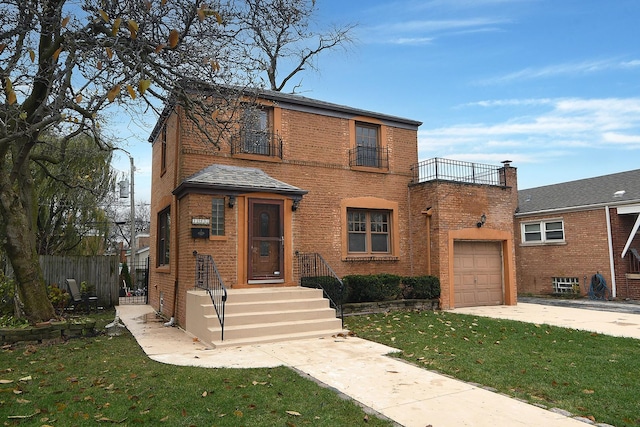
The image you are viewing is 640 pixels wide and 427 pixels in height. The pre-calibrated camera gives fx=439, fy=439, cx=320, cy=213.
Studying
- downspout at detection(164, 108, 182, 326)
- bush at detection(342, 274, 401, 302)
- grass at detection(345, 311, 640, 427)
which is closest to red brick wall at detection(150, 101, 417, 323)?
downspout at detection(164, 108, 182, 326)

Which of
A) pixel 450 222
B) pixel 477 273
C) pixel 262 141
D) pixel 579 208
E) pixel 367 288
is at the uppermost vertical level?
pixel 262 141

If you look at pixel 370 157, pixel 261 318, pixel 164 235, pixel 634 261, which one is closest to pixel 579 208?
pixel 634 261

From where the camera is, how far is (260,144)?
12484 millimetres

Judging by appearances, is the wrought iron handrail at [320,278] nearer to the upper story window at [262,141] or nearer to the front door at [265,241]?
the front door at [265,241]

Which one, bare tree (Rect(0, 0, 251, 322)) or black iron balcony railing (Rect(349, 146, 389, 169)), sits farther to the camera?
black iron balcony railing (Rect(349, 146, 389, 169))

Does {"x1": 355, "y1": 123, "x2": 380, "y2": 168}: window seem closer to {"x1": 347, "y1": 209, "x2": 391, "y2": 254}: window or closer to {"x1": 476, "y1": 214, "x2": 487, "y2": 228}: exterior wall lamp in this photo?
{"x1": 347, "y1": 209, "x2": 391, "y2": 254}: window

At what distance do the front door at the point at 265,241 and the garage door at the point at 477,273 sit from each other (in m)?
6.11

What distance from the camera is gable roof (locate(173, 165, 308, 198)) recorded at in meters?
10.5

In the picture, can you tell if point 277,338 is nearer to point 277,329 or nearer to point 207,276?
point 277,329

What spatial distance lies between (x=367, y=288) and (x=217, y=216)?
461cm

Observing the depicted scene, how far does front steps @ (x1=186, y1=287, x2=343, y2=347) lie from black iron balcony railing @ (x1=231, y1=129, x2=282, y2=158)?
4227 millimetres

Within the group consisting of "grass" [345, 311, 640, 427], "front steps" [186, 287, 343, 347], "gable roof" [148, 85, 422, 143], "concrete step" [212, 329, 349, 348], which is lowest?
"grass" [345, 311, 640, 427]

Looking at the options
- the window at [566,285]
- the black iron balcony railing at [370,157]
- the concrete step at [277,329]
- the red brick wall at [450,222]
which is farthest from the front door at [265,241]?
the window at [566,285]

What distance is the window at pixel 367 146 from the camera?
14062mm
